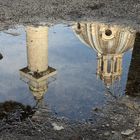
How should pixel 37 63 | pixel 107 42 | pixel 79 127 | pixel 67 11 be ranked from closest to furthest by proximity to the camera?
1. pixel 79 127
2. pixel 37 63
3. pixel 107 42
4. pixel 67 11

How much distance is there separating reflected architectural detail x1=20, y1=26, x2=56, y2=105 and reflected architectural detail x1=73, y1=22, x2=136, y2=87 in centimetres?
81

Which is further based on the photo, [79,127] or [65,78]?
[65,78]

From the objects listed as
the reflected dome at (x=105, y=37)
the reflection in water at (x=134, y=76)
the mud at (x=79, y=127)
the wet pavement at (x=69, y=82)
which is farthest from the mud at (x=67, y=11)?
the mud at (x=79, y=127)

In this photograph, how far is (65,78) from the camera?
673 centimetres

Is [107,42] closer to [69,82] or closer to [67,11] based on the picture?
[69,82]

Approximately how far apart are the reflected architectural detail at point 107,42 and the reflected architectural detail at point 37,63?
814mm

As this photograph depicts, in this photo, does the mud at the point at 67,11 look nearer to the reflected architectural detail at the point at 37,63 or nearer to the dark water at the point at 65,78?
the reflected architectural detail at the point at 37,63

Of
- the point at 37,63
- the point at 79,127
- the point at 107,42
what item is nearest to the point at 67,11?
the point at 107,42

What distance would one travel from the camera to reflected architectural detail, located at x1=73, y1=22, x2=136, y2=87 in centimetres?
708

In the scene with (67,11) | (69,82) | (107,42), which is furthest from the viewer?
(67,11)

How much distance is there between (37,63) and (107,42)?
5.58ft

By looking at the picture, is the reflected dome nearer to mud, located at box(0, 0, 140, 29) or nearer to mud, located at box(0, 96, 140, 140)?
mud, located at box(0, 0, 140, 29)

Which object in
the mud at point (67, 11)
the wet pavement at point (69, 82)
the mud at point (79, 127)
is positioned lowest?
the mud at point (79, 127)

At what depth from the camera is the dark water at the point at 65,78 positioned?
238 inches
